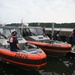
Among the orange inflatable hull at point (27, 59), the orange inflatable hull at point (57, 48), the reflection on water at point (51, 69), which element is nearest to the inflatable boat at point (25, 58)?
the orange inflatable hull at point (27, 59)

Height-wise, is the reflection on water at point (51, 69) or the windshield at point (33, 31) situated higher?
the windshield at point (33, 31)

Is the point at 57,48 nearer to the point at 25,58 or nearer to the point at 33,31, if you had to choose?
the point at 33,31

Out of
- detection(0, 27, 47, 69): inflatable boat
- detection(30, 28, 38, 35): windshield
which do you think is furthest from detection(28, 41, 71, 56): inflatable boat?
detection(0, 27, 47, 69): inflatable boat

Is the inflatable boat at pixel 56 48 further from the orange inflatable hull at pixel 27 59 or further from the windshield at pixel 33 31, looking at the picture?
the orange inflatable hull at pixel 27 59

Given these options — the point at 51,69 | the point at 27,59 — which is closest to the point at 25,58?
the point at 27,59

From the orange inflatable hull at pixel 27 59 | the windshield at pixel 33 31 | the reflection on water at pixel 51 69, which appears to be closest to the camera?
the orange inflatable hull at pixel 27 59

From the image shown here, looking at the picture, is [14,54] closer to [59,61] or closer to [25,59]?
[25,59]

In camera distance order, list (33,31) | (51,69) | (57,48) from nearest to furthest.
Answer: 1. (51,69)
2. (57,48)
3. (33,31)

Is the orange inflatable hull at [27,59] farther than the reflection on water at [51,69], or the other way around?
the reflection on water at [51,69]

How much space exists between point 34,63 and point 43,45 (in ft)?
12.3

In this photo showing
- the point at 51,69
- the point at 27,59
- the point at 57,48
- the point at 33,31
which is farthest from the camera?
the point at 33,31

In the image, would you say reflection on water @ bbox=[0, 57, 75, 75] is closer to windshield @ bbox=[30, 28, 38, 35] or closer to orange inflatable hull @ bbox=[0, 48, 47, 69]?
orange inflatable hull @ bbox=[0, 48, 47, 69]

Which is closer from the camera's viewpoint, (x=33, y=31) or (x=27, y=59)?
(x=27, y=59)

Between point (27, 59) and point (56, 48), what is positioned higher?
point (27, 59)
